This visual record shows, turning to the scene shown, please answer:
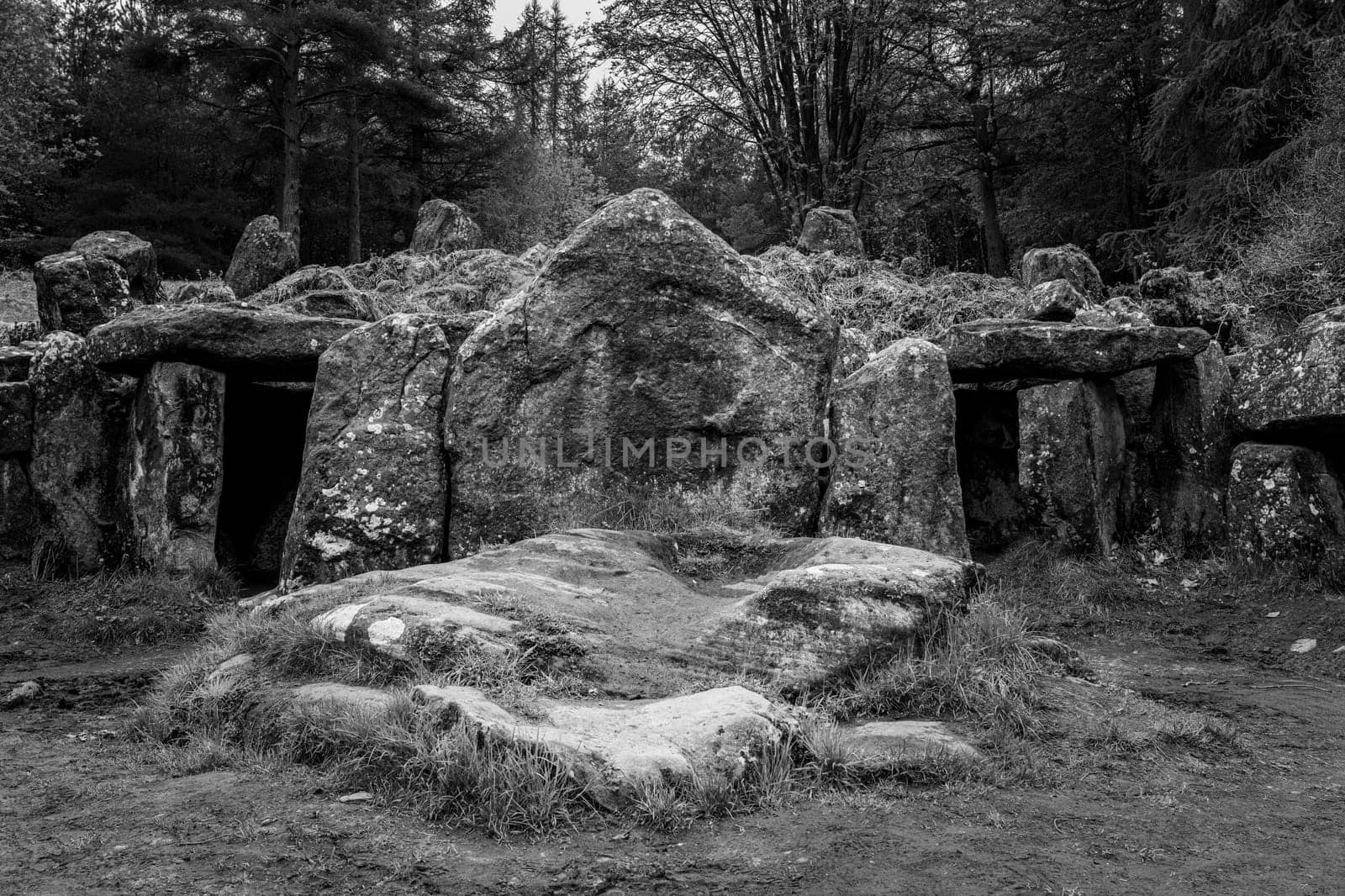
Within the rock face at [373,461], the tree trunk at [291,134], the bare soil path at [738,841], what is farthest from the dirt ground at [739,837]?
the tree trunk at [291,134]

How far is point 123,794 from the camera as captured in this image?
443 centimetres

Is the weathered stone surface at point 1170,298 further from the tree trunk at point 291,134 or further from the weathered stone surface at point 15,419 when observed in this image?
the tree trunk at point 291,134

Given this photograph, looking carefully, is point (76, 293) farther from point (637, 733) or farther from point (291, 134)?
point (291, 134)

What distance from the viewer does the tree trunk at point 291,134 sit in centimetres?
2220

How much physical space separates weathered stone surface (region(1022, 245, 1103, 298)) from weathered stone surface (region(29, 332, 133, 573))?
35.9ft

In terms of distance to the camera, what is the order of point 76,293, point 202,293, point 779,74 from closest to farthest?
point 76,293 < point 202,293 < point 779,74

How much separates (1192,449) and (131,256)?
39.6 feet

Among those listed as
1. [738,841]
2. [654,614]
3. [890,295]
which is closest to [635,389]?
[654,614]

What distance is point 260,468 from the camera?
10359 millimetres

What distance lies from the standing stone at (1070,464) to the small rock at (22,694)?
7.91 m

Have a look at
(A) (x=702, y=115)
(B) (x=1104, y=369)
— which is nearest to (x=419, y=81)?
(A) (x=702, y=115)

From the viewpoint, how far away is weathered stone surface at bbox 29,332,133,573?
9180 millimetres

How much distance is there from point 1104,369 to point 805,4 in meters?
11.3

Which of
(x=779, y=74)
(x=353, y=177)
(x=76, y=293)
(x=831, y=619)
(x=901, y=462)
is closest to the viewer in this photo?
(x=831, y=619)
